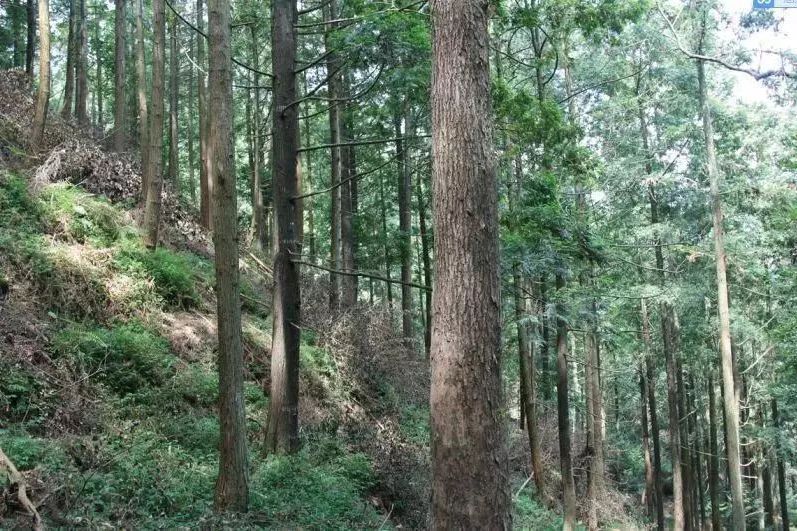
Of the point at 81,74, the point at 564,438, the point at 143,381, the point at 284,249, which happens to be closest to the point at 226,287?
the point at 284,249

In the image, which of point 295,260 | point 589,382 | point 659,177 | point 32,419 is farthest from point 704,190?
point 32,419

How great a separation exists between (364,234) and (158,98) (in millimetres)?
10628

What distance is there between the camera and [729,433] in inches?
635

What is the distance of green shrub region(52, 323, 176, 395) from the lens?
27.7 feet

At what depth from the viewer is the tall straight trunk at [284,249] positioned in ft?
29.2

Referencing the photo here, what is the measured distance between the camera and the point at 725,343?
1642 centimetres

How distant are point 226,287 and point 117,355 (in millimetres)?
3624

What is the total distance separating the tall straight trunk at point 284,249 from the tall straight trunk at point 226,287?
7.62 feet

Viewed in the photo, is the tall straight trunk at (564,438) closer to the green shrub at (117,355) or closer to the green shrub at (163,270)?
the green shrub at (163,270)

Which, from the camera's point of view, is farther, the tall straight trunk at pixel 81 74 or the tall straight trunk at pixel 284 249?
the tall straight trunk at pixel 81 74

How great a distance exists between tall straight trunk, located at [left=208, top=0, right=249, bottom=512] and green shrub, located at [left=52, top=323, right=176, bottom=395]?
116 inches

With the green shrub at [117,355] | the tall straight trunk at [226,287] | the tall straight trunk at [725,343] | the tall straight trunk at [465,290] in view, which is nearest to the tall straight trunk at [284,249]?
the green shrub at [117,355]

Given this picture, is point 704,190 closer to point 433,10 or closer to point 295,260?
point 295,260

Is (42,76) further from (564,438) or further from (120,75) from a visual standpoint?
(564,438)
